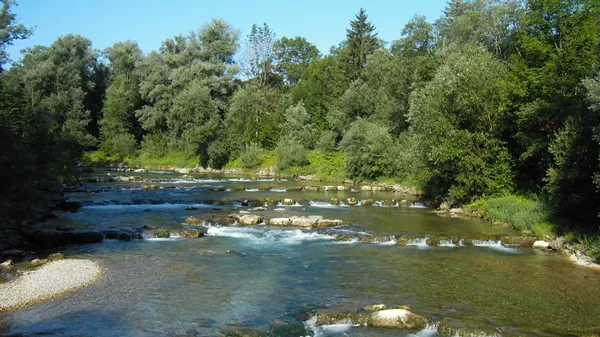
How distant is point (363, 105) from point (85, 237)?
156 feet

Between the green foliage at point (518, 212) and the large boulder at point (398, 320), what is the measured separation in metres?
14.6

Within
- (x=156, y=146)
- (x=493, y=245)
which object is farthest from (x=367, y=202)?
(x=156, y=146)

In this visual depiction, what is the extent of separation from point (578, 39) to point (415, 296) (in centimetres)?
1851

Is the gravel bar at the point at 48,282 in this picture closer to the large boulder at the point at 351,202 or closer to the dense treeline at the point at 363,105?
the dense treeline at the point at 363,105

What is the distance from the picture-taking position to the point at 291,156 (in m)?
65.6

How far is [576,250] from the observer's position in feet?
72.6

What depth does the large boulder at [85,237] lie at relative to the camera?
2566 cm

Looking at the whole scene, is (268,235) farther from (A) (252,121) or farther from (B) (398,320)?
(A) (252,121)

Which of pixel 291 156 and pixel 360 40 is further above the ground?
pixel 360 40

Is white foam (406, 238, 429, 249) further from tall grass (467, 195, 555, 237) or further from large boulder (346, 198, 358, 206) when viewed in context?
large boulder (346, 198, 358, 206)

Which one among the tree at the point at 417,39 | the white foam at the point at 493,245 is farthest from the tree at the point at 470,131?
the tree at the point at 417,39

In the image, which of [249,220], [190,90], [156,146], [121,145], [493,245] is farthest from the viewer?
[121,145]

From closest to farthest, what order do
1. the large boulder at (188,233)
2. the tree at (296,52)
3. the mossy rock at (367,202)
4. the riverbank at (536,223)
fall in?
the riverbank at (536,223) → the large boulder at (188,233) → the mossy rock at (367,202) → the tree at (296,52)

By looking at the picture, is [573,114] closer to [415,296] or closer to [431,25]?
[415,296]
